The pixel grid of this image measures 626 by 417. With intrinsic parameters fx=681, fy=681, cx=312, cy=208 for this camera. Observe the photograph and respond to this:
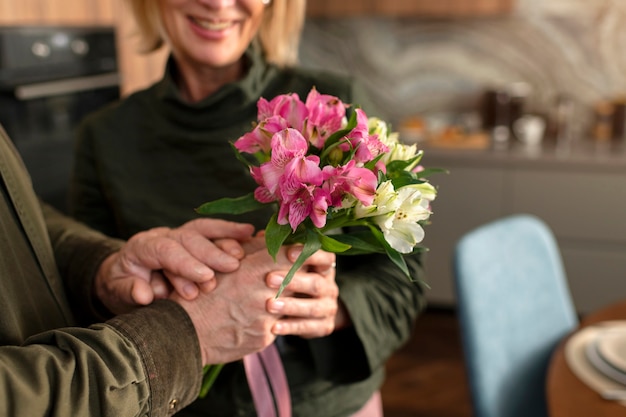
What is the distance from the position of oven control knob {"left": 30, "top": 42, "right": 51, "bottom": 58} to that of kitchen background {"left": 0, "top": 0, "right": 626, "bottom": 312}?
14.3 inches

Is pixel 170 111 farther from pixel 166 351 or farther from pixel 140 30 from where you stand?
pixel 166 351

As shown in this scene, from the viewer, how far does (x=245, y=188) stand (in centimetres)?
122

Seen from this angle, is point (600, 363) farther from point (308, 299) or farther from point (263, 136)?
point (263, 136)

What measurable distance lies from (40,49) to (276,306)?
199 centimetres

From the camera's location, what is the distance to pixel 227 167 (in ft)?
4.05

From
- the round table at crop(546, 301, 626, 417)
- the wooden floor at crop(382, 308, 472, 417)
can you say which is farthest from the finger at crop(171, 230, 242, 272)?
the wooden floor at crop(382, 308, 472, 417)

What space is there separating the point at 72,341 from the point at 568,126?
11.4 ft

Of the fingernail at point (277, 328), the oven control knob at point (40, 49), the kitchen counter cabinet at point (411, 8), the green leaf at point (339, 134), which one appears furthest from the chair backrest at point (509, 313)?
the kitchen counter cabinet at point (411, 8)

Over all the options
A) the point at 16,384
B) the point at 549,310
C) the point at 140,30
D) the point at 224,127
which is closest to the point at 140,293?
the point at 16,384

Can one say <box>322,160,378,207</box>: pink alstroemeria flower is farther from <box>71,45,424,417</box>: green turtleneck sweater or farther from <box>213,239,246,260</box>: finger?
<box>71,45,424,417</box>: green turtleneck sweater

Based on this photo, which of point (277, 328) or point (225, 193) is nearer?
point (277, 328)

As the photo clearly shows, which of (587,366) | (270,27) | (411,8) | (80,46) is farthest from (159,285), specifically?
(411,8)

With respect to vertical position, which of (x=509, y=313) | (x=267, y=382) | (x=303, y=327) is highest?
(x=303, y=327)

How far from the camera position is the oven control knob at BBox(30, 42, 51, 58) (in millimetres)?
2480
